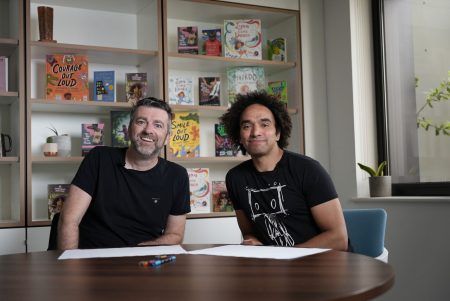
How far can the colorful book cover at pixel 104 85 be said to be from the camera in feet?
11.7

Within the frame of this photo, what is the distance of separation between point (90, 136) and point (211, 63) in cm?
98

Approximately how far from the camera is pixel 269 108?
247 cm

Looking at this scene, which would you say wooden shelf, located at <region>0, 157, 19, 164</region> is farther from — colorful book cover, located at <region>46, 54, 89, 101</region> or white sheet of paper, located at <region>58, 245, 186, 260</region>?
white sheet of paper, located at <region>58, 245, 186, 260</region>

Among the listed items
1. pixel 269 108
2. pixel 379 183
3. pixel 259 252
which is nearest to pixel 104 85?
pixel 269 108

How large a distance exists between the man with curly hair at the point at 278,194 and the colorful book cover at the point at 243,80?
152 cm

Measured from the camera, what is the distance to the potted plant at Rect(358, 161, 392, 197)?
11.9 ft

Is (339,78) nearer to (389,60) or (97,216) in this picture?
(389,60)

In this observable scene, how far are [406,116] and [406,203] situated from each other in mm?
660

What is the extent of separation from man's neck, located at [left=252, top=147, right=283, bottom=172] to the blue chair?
0.44 meters

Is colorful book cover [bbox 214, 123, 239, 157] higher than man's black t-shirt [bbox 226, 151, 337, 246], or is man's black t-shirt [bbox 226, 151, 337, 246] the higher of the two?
colorful book cover [bbox 214, 123, 239, 157]

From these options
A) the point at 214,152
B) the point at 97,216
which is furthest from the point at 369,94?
the point at 97,216

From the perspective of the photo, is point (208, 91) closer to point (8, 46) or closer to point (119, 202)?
point (8, 46)

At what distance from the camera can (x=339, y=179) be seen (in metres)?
3.94

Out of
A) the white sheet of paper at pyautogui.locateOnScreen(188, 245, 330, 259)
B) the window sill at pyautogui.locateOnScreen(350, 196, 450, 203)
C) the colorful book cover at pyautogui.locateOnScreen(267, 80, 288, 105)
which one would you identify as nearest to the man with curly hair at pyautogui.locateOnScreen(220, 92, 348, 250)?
the white sheet of paper at pyautogui.locateOnScreen(188, 245, 330, 259)
